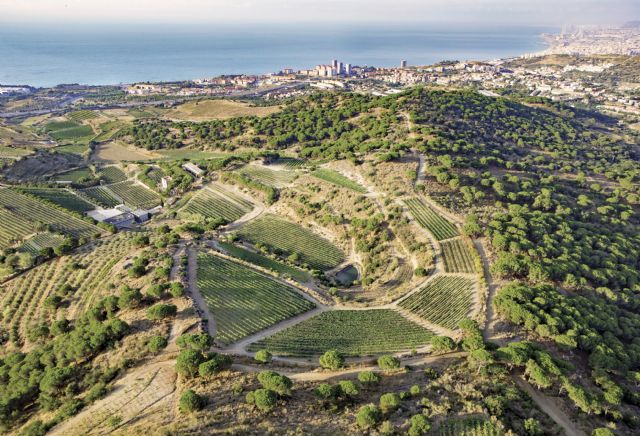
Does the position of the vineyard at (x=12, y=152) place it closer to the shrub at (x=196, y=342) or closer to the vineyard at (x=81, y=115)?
the vineyard at (x=81, y=115)

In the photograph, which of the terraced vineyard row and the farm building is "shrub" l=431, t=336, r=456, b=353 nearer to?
the terraced vineyard row

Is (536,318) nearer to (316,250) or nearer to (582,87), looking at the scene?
(316,250)

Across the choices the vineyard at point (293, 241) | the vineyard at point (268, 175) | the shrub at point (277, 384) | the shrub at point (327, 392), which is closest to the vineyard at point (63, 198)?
the vineyard at point (268, 175)

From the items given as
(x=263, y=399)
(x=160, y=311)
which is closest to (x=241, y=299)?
(x=160, y=311)

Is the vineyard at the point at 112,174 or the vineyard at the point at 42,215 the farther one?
the vineyard at the point at 112,174

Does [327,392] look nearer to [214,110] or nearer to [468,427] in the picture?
[468,427]

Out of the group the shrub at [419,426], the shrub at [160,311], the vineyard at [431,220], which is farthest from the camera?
the vineyard at [431,220]
